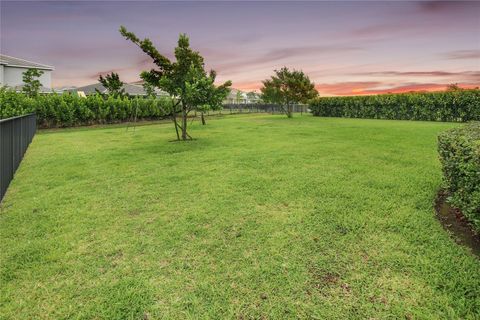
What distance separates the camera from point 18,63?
31141 mm

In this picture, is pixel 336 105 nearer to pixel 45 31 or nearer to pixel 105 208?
pixel 45 31

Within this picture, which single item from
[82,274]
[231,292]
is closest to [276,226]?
[231,292]

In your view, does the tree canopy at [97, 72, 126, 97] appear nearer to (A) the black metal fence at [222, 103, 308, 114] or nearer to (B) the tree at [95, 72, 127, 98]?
(B) the tree at [95, 72, 127, 98]

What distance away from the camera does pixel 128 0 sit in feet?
44.7

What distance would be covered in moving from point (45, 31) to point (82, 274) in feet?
75.3

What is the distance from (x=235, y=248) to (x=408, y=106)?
79.5 feet

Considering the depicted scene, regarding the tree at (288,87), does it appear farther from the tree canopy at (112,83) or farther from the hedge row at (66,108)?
the tree canopy at (112,83)

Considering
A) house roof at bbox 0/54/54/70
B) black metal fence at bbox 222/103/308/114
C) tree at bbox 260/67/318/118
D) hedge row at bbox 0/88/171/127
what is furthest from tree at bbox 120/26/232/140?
black metal fence at bbox 222/103/308/114

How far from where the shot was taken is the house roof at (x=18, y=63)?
2987 centimetres

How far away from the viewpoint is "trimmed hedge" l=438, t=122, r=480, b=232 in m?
2.66

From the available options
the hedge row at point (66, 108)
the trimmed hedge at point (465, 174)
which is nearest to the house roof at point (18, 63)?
the hedge row at point (66, 108)

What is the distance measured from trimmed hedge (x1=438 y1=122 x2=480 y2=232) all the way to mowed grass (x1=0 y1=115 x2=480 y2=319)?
0.39 metres

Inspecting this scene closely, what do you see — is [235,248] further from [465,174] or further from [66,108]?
[66,108]

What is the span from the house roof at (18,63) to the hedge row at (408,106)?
105 feet
